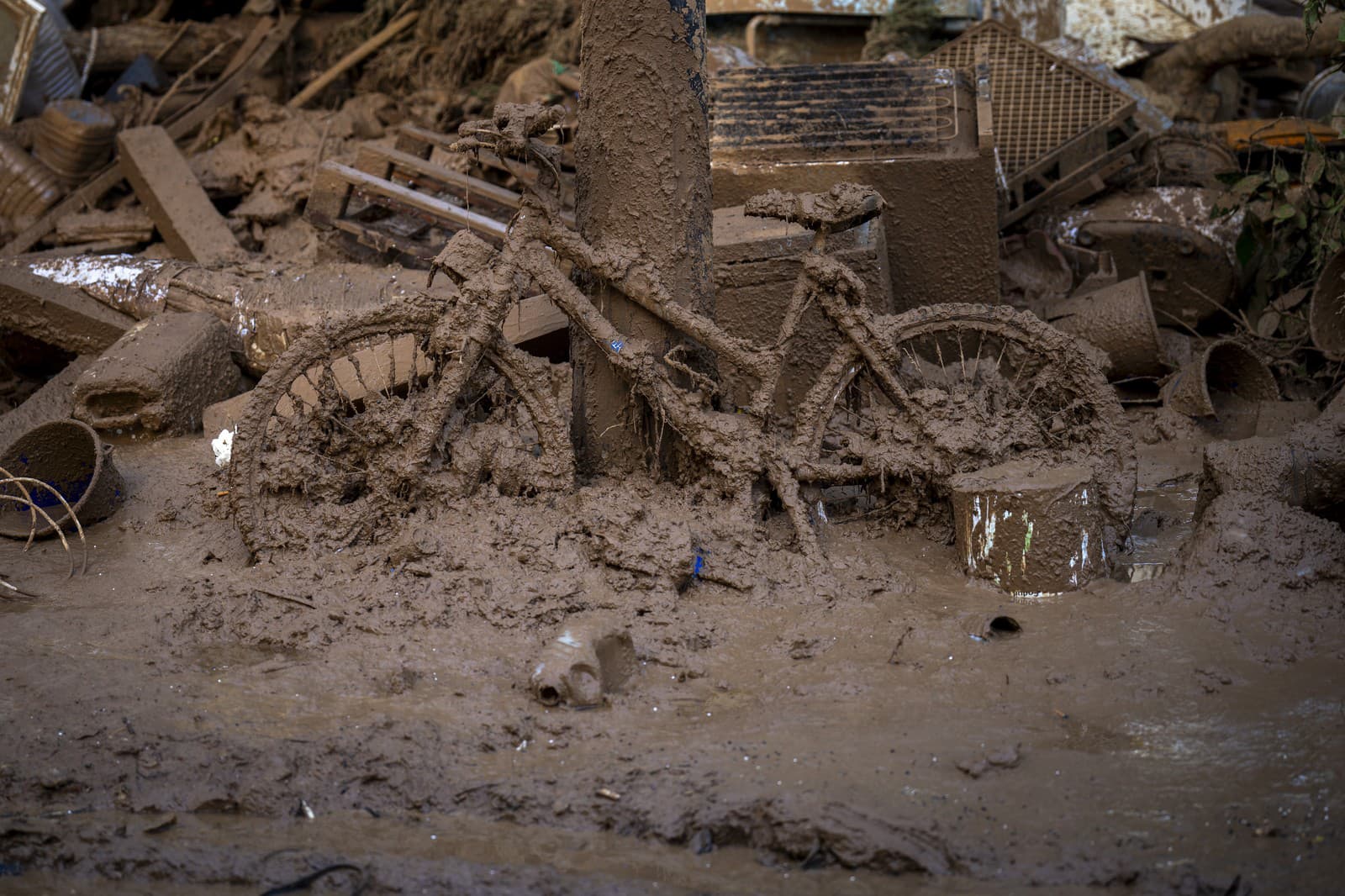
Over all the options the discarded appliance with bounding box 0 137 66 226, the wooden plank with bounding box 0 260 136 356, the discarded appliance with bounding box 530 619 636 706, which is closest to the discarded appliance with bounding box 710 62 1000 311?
the discarded appliance with bounding box 530 619 636 706

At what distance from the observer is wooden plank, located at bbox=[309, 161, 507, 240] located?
7.10 meters

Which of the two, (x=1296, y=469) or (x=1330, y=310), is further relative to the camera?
(x=1330, y=310)

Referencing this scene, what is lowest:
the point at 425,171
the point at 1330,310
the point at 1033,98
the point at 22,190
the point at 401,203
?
the point at 1330,310

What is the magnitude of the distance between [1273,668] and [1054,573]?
851mm

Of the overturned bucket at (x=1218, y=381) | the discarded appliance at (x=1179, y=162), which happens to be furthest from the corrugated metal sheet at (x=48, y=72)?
the overturned bucket at (x=1218, y=381)

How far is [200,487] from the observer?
553cm

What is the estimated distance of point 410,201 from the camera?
23.7ft

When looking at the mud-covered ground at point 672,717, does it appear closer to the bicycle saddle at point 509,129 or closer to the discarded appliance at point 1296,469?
the discarded appliance at point 1296,469

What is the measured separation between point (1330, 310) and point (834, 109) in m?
2.91

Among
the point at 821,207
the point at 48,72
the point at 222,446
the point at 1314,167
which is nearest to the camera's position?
the point at 821,207

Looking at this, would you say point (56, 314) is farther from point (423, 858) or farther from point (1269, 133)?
point (1269, 133)

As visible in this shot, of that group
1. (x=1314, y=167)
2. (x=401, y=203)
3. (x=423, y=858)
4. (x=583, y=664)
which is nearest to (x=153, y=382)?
(x=401, y=203)

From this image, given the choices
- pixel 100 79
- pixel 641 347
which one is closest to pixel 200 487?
pixel 641 347

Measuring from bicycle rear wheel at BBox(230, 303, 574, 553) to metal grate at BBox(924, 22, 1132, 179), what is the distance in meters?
4.54
